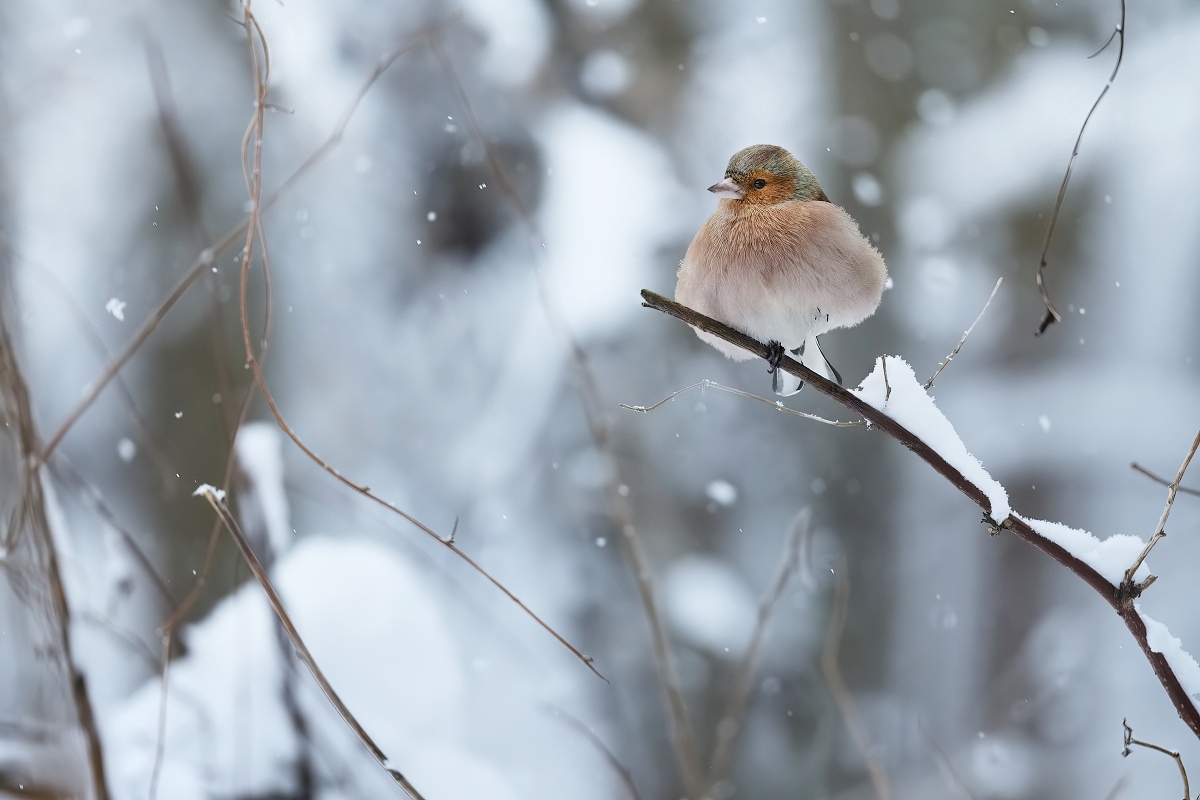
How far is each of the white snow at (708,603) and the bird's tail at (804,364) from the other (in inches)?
103

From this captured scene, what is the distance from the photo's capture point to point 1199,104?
3764mm

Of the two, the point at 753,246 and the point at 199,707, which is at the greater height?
the point at 753,246

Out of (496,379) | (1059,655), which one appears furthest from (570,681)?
(1059,655)

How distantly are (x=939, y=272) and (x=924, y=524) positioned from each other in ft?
4.57

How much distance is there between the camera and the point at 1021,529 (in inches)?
38.4

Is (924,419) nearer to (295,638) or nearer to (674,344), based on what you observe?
(295,638)

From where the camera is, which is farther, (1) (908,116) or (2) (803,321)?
(1) (908,116)

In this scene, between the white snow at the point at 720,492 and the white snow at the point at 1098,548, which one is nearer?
the white snow at the point at 1098,548

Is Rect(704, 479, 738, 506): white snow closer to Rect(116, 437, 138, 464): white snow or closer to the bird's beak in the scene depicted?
Rect(116, 437, 138, 464): white snow

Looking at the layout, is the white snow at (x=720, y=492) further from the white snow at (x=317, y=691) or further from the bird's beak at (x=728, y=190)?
the bird's beak at (x=728, y=190)

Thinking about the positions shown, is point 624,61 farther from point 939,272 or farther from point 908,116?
point 939,272

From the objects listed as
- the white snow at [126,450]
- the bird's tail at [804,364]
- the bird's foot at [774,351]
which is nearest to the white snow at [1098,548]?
the bird's foot at [774,351]

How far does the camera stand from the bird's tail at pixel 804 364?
5.82ft

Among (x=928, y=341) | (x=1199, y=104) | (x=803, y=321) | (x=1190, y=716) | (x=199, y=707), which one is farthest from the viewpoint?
(x=928, y=341)
